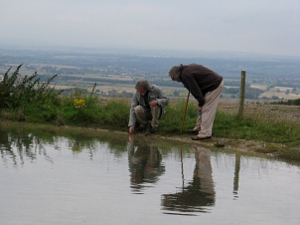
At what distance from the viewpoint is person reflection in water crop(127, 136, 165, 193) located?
8.05 metres

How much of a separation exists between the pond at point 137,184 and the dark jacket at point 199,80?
111 centimetres

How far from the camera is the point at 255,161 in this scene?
10.1 metres

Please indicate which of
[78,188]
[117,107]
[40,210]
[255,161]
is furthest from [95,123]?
[40,210]

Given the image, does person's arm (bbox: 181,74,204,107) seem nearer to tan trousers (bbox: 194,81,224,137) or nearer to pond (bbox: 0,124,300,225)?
tan trousers (bbox: 194,81,224,137)

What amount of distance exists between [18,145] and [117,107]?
4142 millimetres

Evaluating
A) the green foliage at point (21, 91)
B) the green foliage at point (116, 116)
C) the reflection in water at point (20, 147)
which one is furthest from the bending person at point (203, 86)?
the green foliage at point (21, 91)

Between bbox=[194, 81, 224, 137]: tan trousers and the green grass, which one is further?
the green grass

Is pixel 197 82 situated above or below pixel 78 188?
above

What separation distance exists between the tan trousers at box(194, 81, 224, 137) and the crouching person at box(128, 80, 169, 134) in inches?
39.5

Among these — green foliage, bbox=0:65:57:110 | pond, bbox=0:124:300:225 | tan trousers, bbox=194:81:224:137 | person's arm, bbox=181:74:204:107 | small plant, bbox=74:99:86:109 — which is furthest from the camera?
green foliage, bbox=0:65:57:110

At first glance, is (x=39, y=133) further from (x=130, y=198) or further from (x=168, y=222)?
(x=168, y=222)

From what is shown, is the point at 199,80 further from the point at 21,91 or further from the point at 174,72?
the point at 21,91

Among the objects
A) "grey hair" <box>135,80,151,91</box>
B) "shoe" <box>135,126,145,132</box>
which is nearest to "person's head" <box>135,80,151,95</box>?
"grey hair" <box>135,80,151,91</box>

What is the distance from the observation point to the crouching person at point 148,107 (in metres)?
12.6
